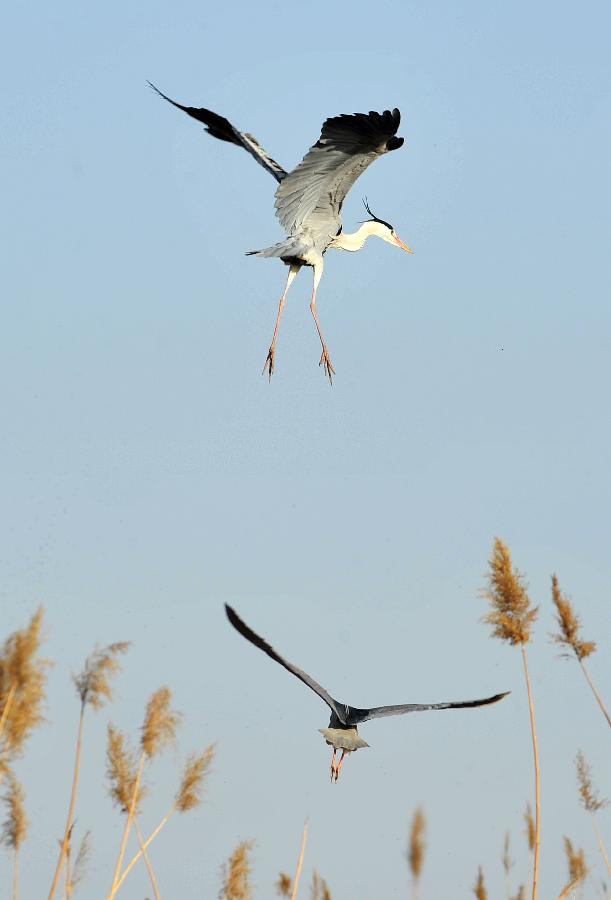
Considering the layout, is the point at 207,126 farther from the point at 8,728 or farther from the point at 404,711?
the point at 8,728

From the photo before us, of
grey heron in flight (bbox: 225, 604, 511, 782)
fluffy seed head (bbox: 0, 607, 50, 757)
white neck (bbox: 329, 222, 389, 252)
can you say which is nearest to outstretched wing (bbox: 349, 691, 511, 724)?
grey heron in flight (bbox: 225, 604, 511, 782)

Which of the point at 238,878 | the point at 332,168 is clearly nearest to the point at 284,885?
the point at 238,878

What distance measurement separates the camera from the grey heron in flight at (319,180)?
11531mm

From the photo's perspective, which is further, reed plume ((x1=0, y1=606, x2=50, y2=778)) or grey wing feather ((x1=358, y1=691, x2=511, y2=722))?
grey wing feather ((x1=358, y1=691, x2=511, y2=722))

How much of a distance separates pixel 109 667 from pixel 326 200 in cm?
703

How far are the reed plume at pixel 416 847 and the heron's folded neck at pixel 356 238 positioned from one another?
730 cm

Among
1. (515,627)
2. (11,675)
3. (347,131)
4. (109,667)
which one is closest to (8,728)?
(11,675)

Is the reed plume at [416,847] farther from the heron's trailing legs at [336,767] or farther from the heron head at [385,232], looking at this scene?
the heron head at [385,232]

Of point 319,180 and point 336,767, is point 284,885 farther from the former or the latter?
point 319,180

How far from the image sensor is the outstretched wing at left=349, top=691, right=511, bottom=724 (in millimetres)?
8977

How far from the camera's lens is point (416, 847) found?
731 cm

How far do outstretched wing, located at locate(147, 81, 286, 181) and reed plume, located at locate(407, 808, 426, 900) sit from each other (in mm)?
7399

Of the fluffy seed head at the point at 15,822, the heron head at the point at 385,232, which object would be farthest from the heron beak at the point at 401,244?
the fluffy seed head at the point at 15,822

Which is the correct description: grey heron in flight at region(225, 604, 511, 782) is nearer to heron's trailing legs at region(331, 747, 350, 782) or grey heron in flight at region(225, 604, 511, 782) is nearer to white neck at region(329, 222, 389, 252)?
heron's trailing legs at region(331, 747, 350, 782)
